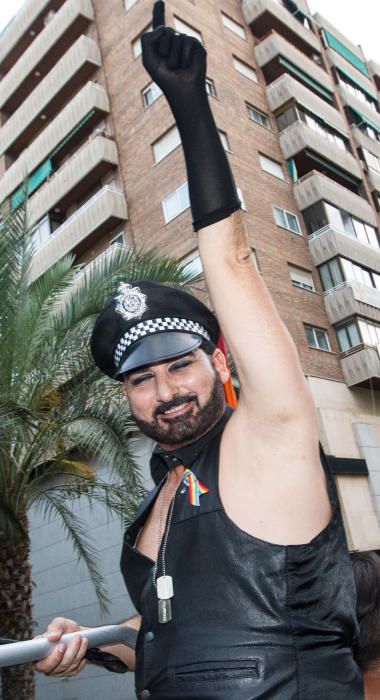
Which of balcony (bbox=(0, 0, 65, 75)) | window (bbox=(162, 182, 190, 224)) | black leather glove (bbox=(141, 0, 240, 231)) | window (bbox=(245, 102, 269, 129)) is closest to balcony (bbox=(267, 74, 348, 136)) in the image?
window (bbox=(245, 102, 269, 129))

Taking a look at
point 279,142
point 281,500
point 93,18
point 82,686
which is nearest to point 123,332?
point 281,500

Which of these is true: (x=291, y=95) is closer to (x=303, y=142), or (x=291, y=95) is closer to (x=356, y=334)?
(x=303, y=142)

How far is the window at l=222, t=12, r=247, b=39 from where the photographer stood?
20.7 meters

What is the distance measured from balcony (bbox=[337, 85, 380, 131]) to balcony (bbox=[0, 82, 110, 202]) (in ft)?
31.3

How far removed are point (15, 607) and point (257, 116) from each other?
16997mm

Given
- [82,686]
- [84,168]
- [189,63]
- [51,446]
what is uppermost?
[84,168]

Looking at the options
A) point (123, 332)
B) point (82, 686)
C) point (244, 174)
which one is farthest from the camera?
point (244, 174)

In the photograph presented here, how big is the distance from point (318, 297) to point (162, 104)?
22.7ft

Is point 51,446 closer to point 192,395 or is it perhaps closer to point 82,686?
point 192,395

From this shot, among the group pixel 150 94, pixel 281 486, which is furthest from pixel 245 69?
pixel 281 486

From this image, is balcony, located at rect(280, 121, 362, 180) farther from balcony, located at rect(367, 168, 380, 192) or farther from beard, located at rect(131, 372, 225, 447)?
beard, located at rect(131, 372, 225, 447)

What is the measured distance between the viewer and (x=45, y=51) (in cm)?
2175

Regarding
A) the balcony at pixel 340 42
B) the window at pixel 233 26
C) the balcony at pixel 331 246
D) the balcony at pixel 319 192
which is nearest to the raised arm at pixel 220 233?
the balcony at pixel 331 246

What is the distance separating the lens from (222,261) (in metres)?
1.24
